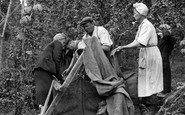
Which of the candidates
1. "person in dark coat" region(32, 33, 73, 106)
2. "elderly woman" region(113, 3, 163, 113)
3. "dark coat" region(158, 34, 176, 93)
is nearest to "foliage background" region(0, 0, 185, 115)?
"dark coat" region(158, 34, 176, 93)

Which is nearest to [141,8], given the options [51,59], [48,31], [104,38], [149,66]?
[104,38]

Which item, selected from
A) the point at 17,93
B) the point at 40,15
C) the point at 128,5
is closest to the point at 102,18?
the point at 128,5

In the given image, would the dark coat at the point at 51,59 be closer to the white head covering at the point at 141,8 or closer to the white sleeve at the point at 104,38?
the white sleeve at the point at 104,38

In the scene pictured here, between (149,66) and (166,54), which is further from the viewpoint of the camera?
(166,54)

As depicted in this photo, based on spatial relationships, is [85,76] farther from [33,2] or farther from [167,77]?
[33,2]

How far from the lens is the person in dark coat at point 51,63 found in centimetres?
706

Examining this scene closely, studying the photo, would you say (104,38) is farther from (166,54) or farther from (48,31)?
(48,31)

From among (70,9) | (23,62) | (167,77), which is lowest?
(167,77)

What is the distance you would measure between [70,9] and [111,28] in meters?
1.81

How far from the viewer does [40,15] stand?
10.6 metres

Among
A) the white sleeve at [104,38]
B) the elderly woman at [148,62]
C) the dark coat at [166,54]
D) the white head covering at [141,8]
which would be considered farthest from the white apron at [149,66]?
the dark coat at [166,54]

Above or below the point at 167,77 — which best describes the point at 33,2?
above

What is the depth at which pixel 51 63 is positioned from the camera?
7.16 meters

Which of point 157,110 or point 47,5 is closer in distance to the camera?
point 157,110
